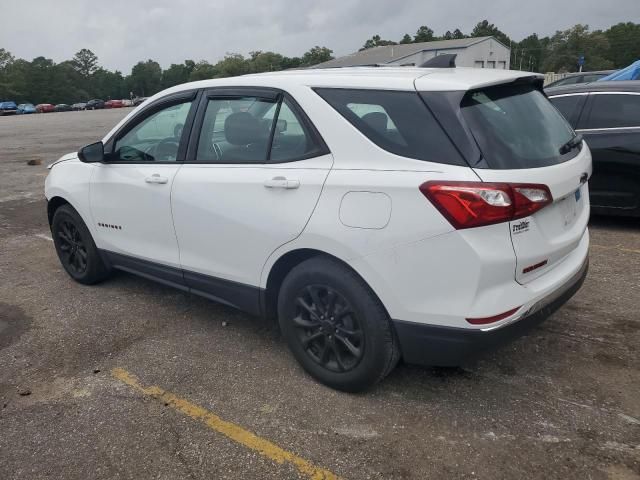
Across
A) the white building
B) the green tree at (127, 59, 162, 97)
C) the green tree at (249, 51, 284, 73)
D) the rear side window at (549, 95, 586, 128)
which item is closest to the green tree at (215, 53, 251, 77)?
the green tree at (249, 51, 284, 73)

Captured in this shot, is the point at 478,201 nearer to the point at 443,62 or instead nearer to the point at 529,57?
the point at 443,62

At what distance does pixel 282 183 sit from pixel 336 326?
0.85 metres

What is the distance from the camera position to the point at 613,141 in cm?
576

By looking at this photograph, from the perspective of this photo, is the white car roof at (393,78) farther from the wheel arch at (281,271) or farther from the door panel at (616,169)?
the door panel at (616,169)

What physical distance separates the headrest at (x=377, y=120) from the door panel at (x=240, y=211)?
0.91 ft

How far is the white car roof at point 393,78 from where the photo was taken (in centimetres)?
275

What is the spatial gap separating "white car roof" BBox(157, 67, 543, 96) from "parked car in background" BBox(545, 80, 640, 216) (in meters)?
3.06

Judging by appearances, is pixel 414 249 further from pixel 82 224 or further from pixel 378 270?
pixel 82 224

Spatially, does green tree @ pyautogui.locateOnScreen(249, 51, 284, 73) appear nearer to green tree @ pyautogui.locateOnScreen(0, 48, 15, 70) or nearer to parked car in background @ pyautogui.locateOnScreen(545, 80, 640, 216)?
green tree @ pyautogui.locateOnScreen(0, 48, 15, 70)

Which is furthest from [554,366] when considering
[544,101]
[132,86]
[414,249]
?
[132,86]

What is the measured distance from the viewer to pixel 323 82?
308 centimetres

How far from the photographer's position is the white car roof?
275 cm

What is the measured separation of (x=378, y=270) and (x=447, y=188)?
0.53m

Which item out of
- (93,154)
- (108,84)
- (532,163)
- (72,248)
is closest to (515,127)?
(532,163)
